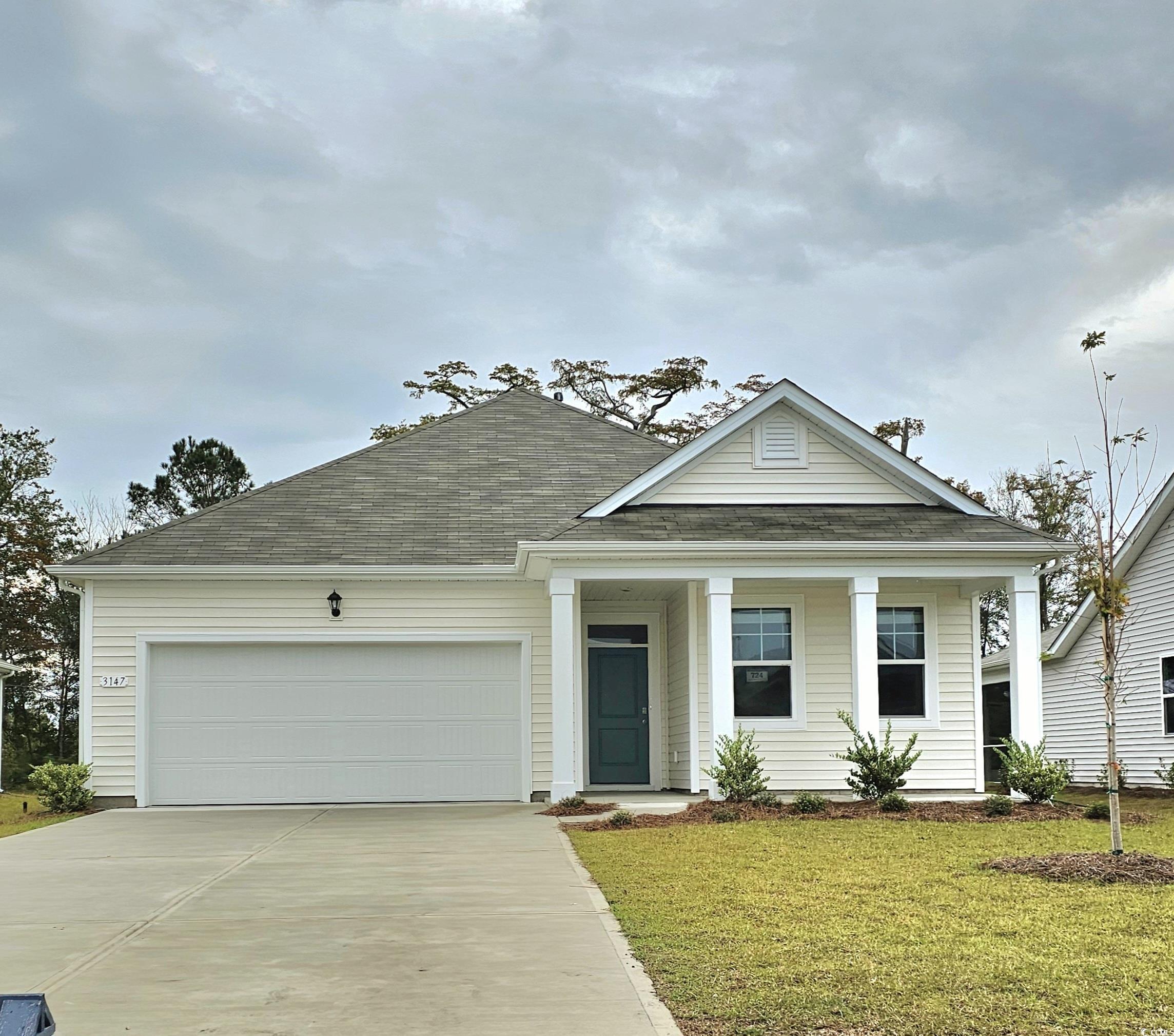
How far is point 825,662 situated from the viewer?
53.7 feet

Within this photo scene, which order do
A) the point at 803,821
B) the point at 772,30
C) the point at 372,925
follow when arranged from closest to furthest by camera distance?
the point at 372,925
the point at 803,821
the point at 772,30

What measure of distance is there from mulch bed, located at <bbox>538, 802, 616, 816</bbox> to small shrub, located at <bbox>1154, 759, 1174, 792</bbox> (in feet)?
28.0

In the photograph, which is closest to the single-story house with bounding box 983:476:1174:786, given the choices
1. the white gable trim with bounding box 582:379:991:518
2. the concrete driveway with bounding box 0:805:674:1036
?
the white gable trim with bounding box 582:379:991:518

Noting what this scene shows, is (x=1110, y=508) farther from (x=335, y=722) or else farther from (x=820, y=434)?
(x=335, y=722)

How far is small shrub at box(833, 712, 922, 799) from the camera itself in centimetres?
1437

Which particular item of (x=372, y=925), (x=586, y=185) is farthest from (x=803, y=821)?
(x=586, y=185)

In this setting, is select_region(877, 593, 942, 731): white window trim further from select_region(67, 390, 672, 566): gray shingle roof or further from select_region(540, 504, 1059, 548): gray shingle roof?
select_region(67, 390, 672, 566): gray shingle roof

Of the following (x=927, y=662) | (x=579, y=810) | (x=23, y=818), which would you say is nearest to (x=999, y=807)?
(x=927, y=662)

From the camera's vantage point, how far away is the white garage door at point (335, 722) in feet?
55.0

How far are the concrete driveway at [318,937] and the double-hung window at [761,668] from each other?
4592 millimetres

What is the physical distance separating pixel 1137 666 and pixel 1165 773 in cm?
222

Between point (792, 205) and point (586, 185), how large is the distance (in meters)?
4.09

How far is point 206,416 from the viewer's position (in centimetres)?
3984

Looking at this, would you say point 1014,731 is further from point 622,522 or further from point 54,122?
point 54,122
